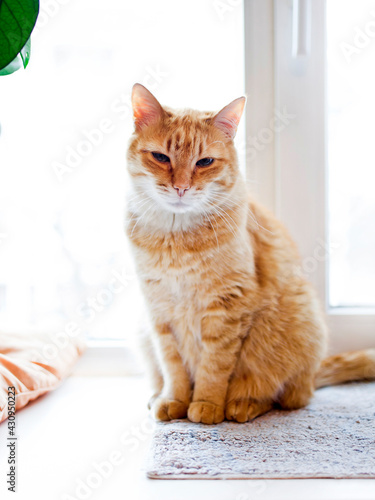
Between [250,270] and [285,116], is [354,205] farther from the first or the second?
[250,270]

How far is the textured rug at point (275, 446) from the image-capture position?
97 cm

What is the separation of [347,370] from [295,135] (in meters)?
0.89

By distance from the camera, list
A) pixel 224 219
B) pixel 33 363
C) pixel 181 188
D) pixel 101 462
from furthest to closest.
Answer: pixel 33 363, pixel 224 219, pixel 181 188, pixel 101 462

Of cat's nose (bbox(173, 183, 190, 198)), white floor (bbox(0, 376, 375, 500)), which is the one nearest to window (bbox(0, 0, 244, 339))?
white floor (bbox(0, 376, 375, 500))

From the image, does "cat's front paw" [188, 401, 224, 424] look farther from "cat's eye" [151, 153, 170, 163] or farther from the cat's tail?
"cat's eye" [151, 153, 170, 163]

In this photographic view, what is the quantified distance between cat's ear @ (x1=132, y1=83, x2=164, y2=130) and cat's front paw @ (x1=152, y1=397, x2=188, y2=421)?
821 millimetres

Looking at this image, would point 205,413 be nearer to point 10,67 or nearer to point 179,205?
point 179,205

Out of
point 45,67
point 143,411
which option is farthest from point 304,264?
point 45,67

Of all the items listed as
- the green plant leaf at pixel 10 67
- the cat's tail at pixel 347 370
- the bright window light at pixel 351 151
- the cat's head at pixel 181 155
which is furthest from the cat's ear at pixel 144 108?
the cat's tail at pixel 347 370

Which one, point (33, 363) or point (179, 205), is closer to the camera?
point (179, 205)

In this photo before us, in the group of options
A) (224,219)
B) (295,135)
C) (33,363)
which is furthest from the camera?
(295,135)

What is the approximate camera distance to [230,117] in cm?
132

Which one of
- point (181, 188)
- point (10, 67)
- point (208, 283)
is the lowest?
point (208, 283)

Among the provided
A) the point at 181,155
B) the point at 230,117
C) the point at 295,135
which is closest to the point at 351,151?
the point at 295,135
